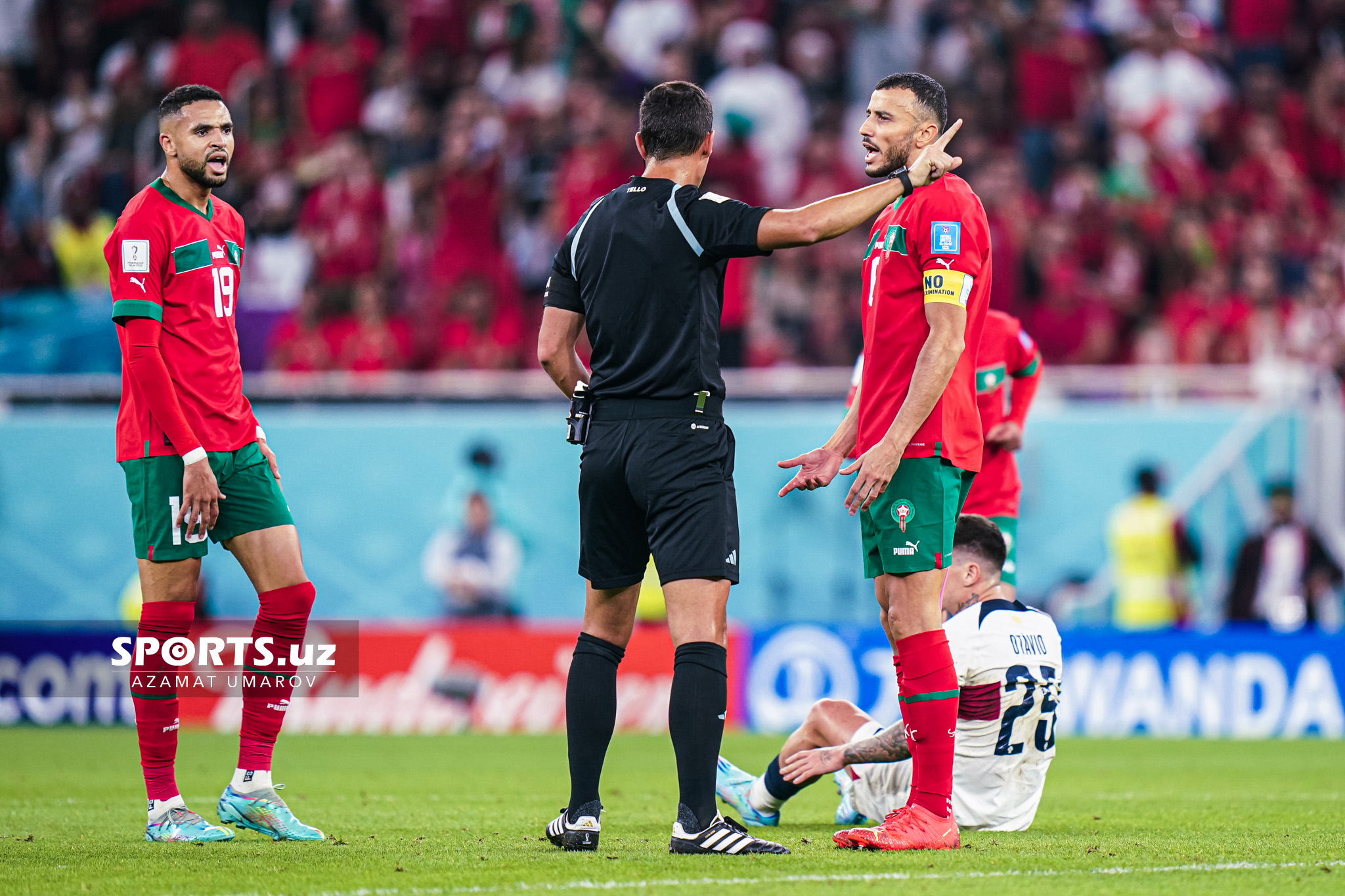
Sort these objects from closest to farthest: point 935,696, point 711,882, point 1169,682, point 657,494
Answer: point 711,882, point 657,494, point 935,696, point 1169,682

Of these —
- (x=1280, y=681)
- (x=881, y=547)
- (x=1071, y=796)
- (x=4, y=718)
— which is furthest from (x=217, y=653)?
(x=1280, y=681)

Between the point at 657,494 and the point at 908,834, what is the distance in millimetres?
1493

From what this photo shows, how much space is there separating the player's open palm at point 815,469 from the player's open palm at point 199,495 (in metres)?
2.15

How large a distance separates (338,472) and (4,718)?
3592mm

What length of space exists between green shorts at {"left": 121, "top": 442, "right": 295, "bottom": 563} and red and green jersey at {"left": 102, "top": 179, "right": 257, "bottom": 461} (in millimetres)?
57

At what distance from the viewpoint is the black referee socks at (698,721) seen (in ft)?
18.5

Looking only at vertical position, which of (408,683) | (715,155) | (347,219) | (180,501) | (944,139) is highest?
(715,155)

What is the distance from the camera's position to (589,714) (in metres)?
5.88

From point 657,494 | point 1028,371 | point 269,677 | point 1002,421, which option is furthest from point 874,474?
point 1028,371

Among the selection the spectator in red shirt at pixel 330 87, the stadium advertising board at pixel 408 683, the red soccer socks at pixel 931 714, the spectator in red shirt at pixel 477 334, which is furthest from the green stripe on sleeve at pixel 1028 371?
the spectator in red shirt at pixel 330 87

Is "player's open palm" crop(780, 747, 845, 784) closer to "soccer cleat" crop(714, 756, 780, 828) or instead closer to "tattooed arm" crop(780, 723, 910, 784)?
"tattooed arm" crop(780, 723, 910, 784)

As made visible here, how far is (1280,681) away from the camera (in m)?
13.5

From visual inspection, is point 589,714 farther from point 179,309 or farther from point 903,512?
point 179,309

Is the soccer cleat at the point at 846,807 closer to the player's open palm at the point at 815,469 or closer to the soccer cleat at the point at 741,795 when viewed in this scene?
the soccer cleat at the point at 741,795
